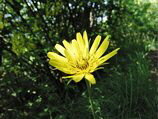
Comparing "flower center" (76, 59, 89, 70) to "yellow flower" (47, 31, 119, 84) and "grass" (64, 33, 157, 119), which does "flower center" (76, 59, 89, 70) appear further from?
"grass" (64, 33, 157, 119)

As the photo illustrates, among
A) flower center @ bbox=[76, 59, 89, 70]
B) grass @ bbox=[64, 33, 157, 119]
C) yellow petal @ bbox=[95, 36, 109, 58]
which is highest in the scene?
yellow petal @ bbox=[95, 36, 109, 58]

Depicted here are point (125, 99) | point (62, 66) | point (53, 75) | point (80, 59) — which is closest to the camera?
point (62, 66)

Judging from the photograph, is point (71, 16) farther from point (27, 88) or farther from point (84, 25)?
point (27, 88)

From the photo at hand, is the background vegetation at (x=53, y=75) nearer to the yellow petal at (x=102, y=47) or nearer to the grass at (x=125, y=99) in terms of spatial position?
the grass at (x=125, y=99)

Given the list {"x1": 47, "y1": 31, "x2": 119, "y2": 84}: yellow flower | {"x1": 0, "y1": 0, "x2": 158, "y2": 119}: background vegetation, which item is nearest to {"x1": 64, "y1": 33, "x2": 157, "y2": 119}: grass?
{"x1": 0, "y1": 0, "x2": 158, "y2": 119}: background vegetation

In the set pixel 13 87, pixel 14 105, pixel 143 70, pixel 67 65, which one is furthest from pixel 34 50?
pixel 67 65

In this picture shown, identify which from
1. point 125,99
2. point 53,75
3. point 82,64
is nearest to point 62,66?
point 82,64

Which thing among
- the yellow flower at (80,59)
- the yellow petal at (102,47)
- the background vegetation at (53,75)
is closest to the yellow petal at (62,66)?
the yellow flower at (80,59)

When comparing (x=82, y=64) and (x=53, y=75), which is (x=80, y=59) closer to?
(x=82, y=64)
